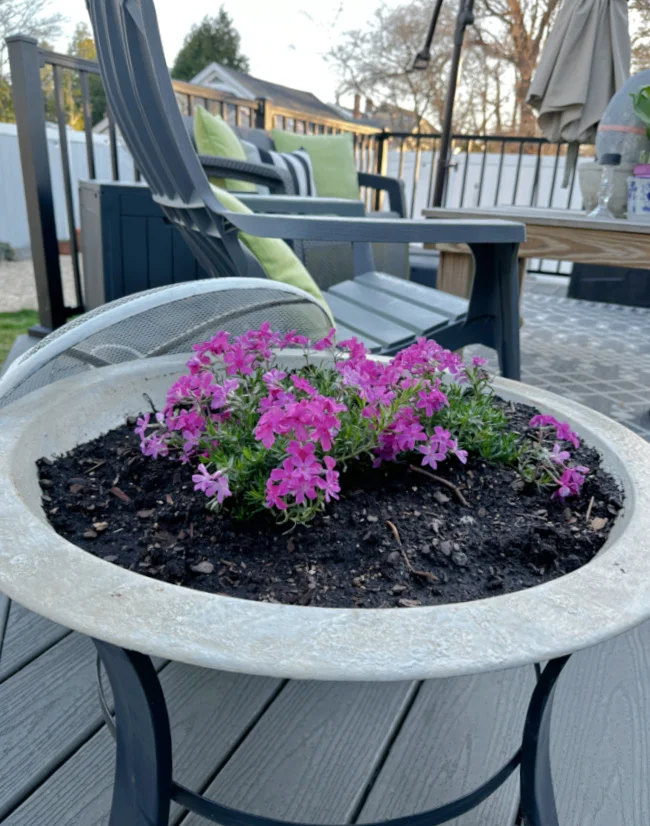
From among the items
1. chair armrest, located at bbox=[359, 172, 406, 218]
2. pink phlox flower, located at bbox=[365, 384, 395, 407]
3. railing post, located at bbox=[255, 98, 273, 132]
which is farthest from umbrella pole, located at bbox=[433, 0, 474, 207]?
pink phlox flower, located at bbox=[365, 384, 395, 407]

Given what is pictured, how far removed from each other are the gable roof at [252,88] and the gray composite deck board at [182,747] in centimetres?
1431

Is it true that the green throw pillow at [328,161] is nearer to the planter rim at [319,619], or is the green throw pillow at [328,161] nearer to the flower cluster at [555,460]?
the flower cluster at [555,460]

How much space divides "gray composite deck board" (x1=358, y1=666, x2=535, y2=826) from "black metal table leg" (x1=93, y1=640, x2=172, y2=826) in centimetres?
37

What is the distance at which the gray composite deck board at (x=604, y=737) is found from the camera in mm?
889

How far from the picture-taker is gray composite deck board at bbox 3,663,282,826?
0.85m

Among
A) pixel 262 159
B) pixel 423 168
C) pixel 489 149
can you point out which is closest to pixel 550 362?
pixel 262 159

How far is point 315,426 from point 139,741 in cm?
36

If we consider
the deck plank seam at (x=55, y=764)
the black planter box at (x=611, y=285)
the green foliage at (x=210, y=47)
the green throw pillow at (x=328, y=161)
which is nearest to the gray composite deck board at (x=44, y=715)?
the deck plank seam at (x=55, y=764)

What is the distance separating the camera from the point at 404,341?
1574 millimetres

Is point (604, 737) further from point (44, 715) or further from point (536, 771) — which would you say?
point (44, 715)

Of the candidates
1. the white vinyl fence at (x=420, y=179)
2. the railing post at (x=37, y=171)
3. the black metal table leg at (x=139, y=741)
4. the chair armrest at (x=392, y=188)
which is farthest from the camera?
the white vinyl fence at (x=420, y=179)

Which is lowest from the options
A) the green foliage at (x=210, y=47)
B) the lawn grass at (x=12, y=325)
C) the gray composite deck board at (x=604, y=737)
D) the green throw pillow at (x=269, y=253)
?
the lawn grass at (x=12, y=325)

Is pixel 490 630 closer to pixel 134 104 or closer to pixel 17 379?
pixel 17 379

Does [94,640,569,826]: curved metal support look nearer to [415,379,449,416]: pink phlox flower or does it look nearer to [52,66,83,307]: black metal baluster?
[415,379,449,416]: pink phlox flower
